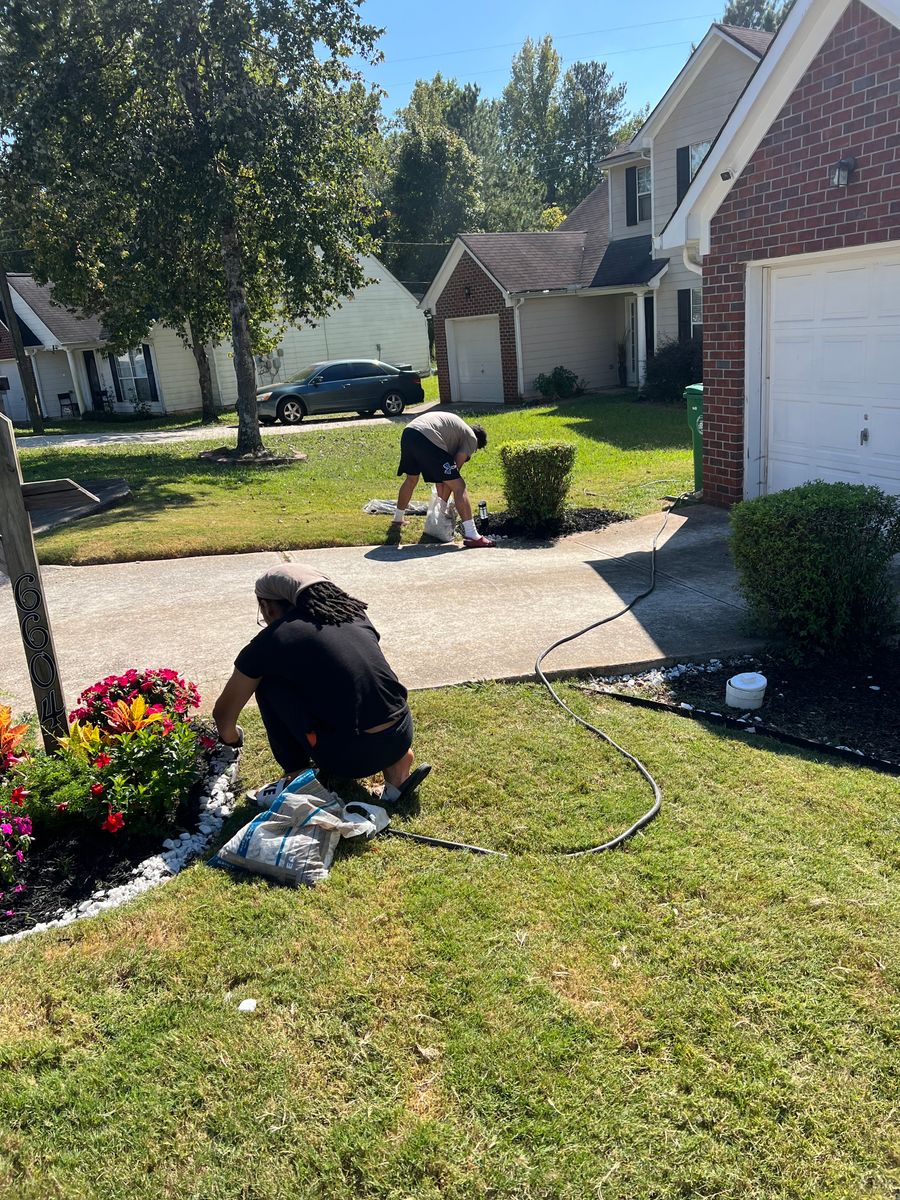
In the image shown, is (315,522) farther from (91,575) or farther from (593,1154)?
(593,1154)

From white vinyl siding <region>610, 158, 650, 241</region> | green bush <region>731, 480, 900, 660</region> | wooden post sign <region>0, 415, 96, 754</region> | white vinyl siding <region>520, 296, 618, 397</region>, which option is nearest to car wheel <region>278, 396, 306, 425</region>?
white vinyl siding <region>520, 296, 618, 397</region>

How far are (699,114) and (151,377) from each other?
1847cm

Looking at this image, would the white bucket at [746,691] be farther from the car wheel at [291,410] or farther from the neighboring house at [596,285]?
the car wheel at [291,410]

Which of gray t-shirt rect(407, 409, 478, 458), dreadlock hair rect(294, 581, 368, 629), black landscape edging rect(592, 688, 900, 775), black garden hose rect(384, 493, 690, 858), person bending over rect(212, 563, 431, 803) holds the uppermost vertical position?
gray t-shirt rect(407, 409, 478, 458)

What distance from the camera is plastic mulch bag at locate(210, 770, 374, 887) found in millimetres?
3602

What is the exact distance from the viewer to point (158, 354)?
94.4 ft

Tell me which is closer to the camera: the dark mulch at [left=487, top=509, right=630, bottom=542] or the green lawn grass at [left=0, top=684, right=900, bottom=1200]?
the green lawn grass at [left=0, top=684, right=900, bottom=1200]

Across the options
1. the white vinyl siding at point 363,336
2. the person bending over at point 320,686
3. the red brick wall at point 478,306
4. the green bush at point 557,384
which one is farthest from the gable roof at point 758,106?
the white vinyl siding at point 363,336

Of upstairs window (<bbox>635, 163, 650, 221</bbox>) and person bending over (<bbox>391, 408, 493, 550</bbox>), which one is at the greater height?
upstairs window (<bbox>635, 163, 650, 221</bbox>)

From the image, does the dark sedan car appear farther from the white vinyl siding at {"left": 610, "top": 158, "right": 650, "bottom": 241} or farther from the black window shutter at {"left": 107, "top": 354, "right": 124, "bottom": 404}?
the black window shutter at {"left": 107, "top": 354, "right": 124, "bottom": 404}

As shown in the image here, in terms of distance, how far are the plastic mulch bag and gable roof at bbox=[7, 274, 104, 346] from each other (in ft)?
95.7

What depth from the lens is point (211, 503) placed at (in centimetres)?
1212

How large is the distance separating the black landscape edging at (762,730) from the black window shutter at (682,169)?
17679 millimetres

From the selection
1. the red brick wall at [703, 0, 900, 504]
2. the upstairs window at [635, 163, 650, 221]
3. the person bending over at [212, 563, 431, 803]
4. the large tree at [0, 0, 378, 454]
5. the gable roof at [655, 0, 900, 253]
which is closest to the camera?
the person bending over at [212, 563, 431, 803]
